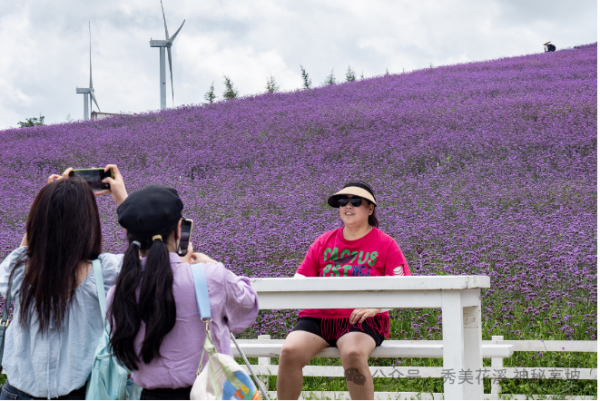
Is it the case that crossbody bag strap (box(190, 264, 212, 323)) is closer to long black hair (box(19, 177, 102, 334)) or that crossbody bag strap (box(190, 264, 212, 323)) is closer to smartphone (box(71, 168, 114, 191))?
long black hair (box(19, 177, 102, 334))

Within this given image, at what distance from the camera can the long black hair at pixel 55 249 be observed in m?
2.00

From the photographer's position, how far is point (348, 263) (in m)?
3.41

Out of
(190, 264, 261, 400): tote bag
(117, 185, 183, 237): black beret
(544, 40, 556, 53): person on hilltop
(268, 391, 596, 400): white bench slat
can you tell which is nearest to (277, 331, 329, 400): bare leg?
(268, 391, 596, 400): white bench slat

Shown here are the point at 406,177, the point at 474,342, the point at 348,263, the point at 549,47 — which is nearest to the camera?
the point at 474,342

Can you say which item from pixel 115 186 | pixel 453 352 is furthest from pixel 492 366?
pixel 115 186

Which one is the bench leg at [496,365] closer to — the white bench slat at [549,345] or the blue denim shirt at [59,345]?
the white bench slat at [549,345]

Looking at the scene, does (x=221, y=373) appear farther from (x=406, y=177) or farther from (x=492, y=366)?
(x=406, y=177)

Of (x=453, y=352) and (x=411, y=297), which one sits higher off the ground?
(x=411, y=297)

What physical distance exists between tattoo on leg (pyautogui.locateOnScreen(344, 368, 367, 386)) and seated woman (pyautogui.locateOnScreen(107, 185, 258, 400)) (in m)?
1.01

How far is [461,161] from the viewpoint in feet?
28.2

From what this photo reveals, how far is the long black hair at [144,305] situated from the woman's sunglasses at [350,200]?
1.70m

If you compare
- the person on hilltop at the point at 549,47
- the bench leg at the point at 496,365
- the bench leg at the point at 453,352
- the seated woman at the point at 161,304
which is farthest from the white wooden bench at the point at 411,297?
the person on hilltop at the point at 549,47

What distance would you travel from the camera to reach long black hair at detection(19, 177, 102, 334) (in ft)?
6.56

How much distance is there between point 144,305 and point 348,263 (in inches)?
65.7
